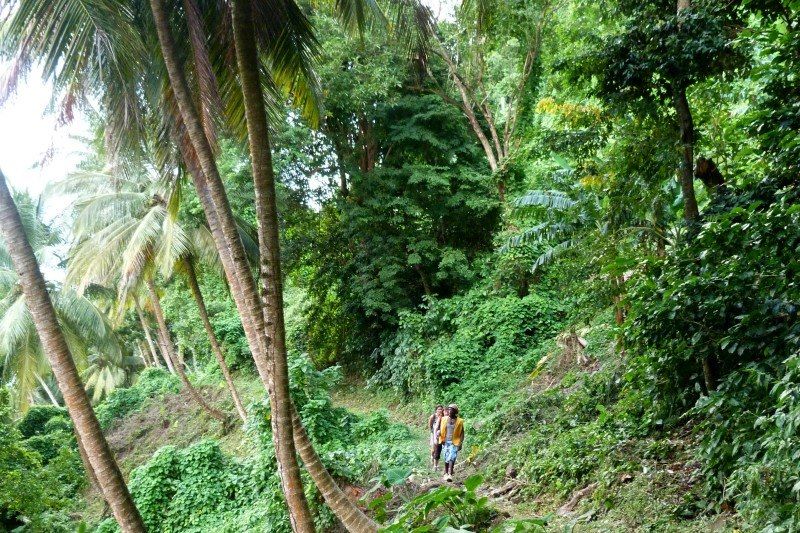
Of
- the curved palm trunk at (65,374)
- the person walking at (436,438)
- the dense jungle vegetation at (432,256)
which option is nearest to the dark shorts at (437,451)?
the person walking at (436,438)

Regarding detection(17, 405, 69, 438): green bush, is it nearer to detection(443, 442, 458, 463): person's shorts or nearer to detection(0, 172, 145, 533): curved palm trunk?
detection(443, 442, 458, 463): person's shorts

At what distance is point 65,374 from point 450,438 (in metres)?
5.69

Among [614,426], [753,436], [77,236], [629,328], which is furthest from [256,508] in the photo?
[77,236]

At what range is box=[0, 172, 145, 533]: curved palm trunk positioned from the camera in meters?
5.00

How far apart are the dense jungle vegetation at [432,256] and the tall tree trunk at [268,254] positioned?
0.02m

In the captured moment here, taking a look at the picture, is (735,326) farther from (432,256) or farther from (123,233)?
(123,233)

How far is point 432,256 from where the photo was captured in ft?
57.7

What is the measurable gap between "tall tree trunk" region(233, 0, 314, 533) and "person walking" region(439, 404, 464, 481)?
162 inches

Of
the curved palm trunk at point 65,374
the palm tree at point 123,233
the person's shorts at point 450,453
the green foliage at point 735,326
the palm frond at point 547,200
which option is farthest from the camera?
the palm tree at point 123,233

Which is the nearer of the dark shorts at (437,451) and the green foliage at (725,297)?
the green foliage at (725,297)

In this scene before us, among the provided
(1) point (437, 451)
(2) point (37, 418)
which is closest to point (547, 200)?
(1) point (437, 451)

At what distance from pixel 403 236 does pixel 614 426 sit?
1113 centimetres

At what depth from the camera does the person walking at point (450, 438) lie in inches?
358

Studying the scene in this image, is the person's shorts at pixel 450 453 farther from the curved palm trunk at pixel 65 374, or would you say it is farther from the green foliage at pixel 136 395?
the green foliage at pixel 136 395
